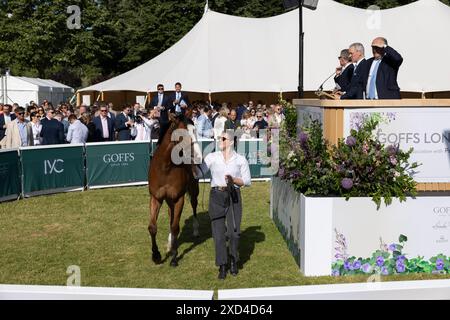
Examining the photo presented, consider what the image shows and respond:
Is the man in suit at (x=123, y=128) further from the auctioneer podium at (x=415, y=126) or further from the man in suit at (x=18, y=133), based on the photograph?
the auctioneer podium at (x=415, y=126)

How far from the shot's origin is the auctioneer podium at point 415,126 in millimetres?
7418

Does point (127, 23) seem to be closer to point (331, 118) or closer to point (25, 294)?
point (331, 118)

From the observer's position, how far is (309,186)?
24.4 feet

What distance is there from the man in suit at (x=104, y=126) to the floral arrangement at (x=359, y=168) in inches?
411

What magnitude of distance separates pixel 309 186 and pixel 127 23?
49.3 m

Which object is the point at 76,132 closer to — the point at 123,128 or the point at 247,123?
the point at 123,128

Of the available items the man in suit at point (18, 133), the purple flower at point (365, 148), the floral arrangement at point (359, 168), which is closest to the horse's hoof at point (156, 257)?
the floral arrangement at point (359, 168)

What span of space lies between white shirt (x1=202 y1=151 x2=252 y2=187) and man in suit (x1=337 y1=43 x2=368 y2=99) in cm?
223

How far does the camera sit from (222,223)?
7.54 metres

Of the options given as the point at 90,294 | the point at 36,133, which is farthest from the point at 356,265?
the point at 36,133

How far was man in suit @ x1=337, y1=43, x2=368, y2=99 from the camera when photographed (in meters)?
8.36

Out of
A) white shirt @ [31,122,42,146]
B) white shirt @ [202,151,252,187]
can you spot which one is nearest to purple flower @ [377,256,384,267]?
white shirt @ [202,151,252,187]

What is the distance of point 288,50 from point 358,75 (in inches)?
708
